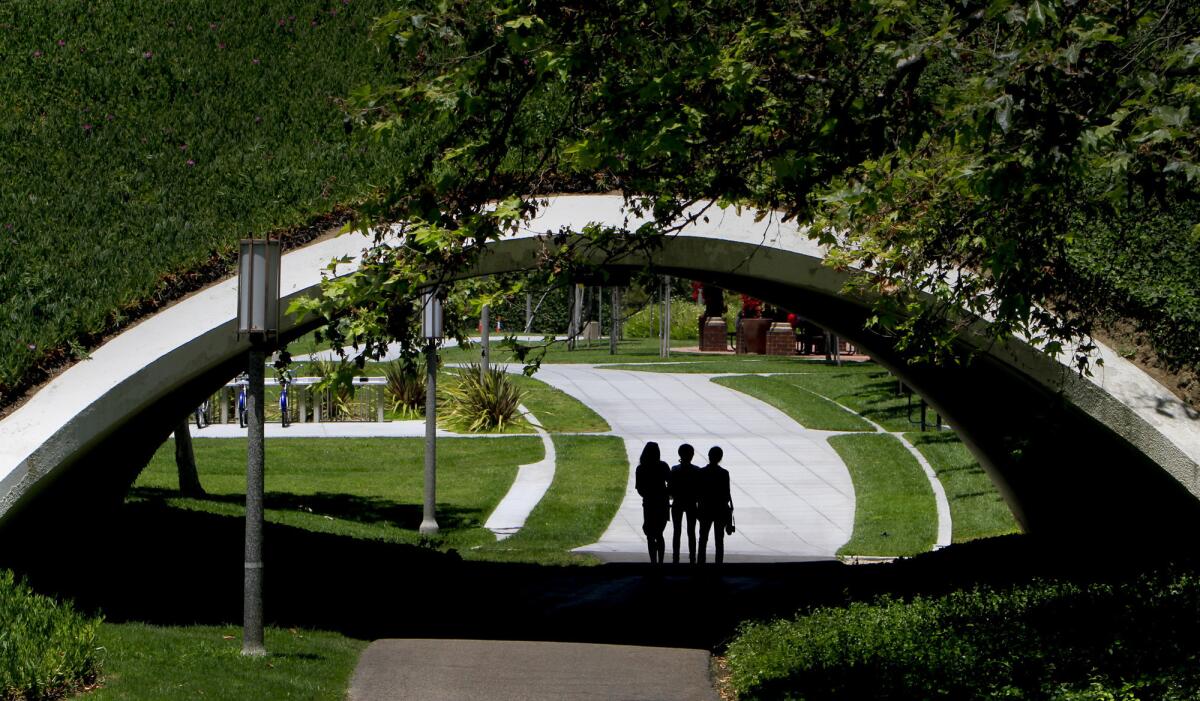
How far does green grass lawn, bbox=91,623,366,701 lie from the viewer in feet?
29.2

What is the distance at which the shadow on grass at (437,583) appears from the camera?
12.3 m

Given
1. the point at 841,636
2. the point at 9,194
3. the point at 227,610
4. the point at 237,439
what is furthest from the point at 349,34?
the point at 237,439

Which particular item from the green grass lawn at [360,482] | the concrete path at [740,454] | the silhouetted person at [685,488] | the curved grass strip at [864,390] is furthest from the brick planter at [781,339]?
the silhouetted person at [685,488]

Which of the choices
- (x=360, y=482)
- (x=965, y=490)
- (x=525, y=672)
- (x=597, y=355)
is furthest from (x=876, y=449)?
(x=597, y=355)

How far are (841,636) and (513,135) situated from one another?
13.6 feet

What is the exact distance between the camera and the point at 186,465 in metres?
20.1

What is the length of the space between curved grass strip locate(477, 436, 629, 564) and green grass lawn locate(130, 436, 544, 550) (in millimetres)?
660

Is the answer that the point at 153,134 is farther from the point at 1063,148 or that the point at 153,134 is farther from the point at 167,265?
the point at 1063,148

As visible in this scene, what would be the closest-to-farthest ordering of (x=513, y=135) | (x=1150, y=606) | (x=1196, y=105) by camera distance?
(x=1196, y=105)
(x=513, y=135)
(x=1150, y=606)

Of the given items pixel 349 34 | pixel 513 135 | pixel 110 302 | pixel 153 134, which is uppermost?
pixel 349 34

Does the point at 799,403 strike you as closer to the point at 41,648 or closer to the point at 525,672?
the point at 525,672

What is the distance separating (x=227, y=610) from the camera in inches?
493

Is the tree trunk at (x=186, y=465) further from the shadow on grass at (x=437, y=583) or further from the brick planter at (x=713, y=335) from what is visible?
the brick planter at (x=713, y=335)

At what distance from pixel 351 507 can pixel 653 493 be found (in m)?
7.26
